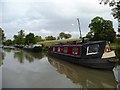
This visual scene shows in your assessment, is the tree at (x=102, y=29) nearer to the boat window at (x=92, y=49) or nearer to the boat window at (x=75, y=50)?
the boat window at (x=75, y=50)

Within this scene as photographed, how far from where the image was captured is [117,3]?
7.24m

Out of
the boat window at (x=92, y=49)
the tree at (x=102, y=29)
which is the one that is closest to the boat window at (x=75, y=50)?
the boat window at (x=92, y=49)

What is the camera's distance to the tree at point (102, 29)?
40000 mm

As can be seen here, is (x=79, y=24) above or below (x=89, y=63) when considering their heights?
above

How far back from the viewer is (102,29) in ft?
144

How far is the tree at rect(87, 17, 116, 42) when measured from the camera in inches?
1575

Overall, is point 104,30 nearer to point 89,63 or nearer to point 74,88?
point 89,63

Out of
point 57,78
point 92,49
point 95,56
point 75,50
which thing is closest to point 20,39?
point 75,50

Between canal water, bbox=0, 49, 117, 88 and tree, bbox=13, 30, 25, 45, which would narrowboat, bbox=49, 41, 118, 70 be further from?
tree, bbox=13, 30, 25, 45

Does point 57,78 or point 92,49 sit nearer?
point 57,78

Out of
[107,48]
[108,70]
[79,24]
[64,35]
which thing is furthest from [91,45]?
[64,35]

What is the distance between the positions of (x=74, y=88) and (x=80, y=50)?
24.2 ft

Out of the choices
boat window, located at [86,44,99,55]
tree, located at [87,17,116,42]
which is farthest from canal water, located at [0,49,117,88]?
tree, located at [87,17,116,42]

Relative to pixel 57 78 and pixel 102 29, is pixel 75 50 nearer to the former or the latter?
pixel 57 78
